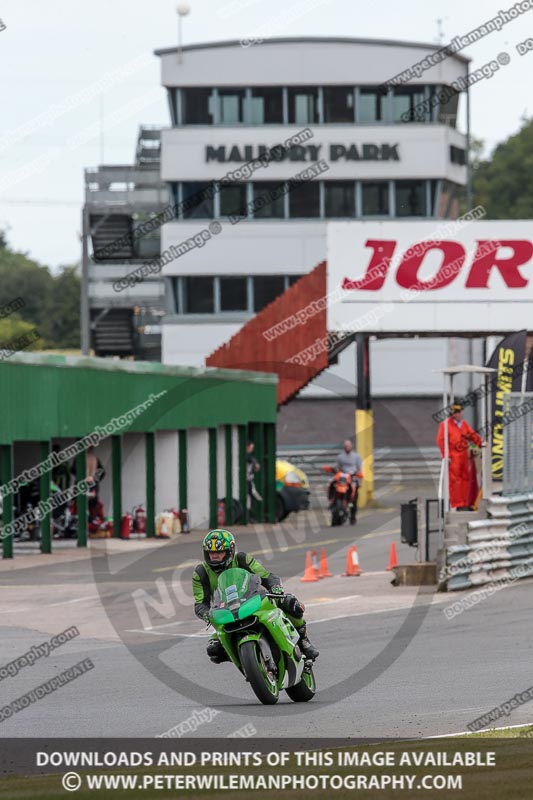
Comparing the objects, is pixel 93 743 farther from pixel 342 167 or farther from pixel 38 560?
pixel 342 167

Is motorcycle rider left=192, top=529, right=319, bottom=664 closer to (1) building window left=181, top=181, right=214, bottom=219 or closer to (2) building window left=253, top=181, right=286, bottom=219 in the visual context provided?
(1) building window left=181, top=181, right=214, bottom=219

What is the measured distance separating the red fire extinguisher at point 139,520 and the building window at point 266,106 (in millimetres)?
36718

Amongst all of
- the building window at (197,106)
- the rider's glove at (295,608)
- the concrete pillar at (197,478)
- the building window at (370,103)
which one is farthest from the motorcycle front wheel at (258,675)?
the building window at (370,103)

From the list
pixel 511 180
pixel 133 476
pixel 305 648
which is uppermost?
pixel 511 180

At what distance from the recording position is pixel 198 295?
66.9 m

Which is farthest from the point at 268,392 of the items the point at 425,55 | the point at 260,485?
the point at 425,55

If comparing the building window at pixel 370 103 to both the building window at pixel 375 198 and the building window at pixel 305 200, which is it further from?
the building window at pixel 305 200

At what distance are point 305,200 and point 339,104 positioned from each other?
402cm

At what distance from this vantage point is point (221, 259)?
66688 millimetres

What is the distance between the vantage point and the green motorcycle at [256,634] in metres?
12.3

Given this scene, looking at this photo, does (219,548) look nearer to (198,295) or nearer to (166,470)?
(166,470)

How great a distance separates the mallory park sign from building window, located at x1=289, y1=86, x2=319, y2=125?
121cm

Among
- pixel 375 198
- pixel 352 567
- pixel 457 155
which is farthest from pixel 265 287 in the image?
pixel 352 567

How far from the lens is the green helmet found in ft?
41.4
